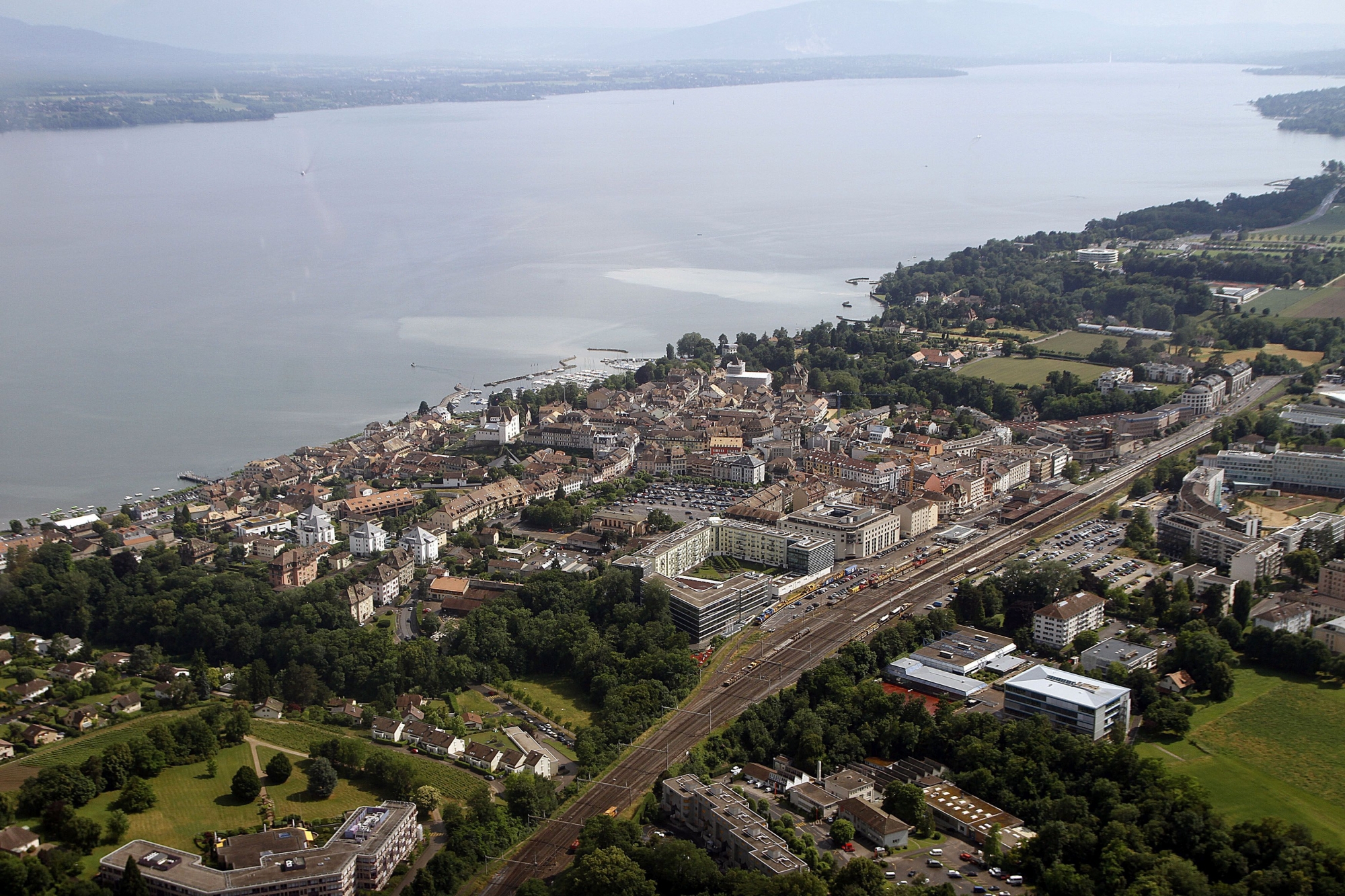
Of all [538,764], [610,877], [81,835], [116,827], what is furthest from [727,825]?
[81,835]

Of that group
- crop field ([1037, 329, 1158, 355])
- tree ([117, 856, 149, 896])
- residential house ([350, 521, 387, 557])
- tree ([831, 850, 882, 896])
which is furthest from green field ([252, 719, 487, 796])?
crop field ([1037, 329, 1158, 355])

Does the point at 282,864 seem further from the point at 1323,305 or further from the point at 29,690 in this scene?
the point at 1323,305

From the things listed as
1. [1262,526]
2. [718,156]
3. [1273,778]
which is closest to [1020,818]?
[1273,778]

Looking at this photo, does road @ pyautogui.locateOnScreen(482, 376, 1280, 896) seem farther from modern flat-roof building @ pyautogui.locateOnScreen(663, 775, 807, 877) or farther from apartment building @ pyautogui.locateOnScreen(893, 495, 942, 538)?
apartment building @ pyautogui.locateOnScreen(893, 495, 942, 538)

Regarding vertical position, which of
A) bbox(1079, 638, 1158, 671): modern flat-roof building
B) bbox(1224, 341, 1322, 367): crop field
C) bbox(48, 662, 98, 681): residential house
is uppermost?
bbox(1224, 341, 1322, 367): crop field

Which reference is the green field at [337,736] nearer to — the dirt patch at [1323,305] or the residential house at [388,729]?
the residential house at [388,729]
